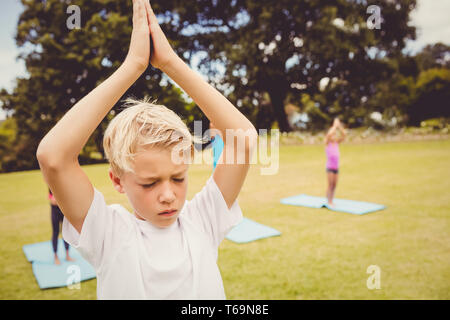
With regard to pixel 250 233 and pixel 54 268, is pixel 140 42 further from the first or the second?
pixel 250 233

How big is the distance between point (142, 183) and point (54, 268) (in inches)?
190

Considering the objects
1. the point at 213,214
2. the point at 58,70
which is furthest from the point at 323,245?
the point at 58,70

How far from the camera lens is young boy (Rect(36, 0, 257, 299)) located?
1152 mm

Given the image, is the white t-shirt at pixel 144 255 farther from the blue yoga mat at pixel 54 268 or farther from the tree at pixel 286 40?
the tree at pixel 286 40

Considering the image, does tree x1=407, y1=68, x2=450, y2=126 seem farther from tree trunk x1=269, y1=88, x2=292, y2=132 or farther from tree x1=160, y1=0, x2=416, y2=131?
tree trunk x1=269, y1=88, x2=292, y2=132

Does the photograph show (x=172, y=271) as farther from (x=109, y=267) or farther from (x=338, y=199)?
(x=338, y=199)

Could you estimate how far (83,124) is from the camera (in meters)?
1.12

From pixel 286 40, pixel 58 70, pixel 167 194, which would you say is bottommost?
pixel 167 194

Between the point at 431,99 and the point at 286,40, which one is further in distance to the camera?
the point at 431,99

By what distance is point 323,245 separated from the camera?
5625 mm

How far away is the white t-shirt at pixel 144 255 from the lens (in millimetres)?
1222

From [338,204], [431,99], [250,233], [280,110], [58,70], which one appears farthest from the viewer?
[280,110]

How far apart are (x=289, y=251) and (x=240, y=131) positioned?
14.8ft
